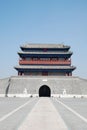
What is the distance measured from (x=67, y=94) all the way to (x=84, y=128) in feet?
178

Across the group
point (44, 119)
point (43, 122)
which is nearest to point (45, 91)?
point (44, 119)

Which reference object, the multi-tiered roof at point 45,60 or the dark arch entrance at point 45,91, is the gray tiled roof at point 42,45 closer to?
the multi-tiered roof at point 45,60

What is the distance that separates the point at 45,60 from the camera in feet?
248

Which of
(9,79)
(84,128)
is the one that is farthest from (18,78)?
(84,128)

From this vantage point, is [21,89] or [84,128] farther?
[21,89]

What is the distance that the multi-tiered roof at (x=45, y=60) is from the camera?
73500 millimetres

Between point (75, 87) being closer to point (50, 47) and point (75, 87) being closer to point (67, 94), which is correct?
point (67, 94)

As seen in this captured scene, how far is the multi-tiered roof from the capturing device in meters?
73.5

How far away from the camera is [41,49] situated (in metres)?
76.9

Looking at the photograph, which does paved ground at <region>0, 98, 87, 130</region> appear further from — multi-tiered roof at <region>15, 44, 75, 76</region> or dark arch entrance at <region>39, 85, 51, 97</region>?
dark arch entrance at <region>39, 85, 51, 97</region>

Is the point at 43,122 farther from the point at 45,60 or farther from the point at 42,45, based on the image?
the point at 42,45

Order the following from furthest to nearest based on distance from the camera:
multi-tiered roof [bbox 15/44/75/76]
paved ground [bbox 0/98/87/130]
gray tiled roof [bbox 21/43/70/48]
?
gray tiled roof [bbox 21/43/70/48], multi-tiered roof [bbox 15/44/75/76], paved ground [bbox 0/98/87/130]

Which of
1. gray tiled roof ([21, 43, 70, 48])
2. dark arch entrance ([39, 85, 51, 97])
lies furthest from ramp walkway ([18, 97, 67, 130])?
gray tiled roof ([21, 43, 70, 48])

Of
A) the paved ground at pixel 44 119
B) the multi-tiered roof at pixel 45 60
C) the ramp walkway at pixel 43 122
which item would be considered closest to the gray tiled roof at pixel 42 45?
the multi-tiered roof at pixel 45 60
